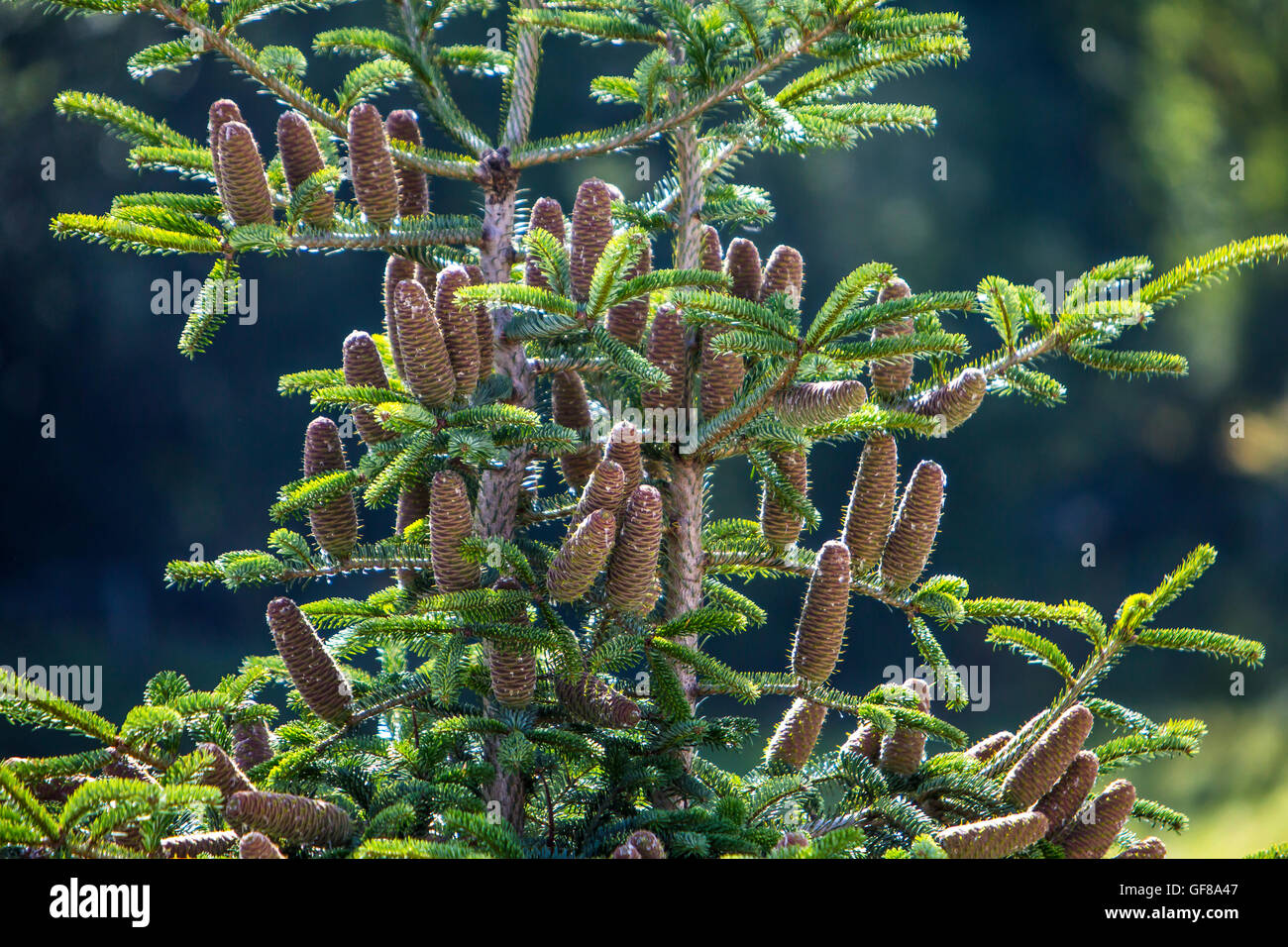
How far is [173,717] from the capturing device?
0.73 metres

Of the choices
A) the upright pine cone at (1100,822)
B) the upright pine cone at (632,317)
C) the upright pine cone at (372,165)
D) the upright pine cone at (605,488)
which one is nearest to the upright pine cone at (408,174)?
the upright pine cone at (372,165)

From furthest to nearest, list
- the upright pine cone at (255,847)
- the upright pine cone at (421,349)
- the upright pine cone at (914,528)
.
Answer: the upright pine cone at (914,528)
the upright pine cone at (421,349)
the upright pine cone at (255,847)

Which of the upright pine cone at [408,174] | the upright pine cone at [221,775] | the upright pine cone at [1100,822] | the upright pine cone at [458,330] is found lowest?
the upright pine cone at [1100,822]

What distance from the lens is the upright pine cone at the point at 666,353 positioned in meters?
0.84

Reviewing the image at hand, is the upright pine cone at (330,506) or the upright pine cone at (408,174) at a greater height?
the upright pine cone at (408,174)

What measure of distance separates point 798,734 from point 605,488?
283 mm

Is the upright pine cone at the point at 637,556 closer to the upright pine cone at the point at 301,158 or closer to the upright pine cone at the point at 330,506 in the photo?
the upright pine cone at the point at 330,506

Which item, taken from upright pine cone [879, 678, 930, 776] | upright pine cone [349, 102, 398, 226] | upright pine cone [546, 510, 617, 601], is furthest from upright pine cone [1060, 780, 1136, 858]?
upright pine cone [349, 102, 398, 226]

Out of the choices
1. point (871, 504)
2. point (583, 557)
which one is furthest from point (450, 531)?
point (871, 504)

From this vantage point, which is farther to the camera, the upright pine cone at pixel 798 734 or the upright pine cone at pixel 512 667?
the upright pine cone at pixel 798 734

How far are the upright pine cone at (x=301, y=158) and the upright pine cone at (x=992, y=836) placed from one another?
592 mm

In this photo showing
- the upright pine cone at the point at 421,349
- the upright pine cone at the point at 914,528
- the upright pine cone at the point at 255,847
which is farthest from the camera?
the upright pine cone at the point at 914,528

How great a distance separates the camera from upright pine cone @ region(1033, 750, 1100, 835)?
77 cm

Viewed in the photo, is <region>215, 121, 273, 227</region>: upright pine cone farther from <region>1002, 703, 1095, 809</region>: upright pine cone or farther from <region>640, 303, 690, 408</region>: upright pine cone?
<region>1002, 703, 1095, 809</region>: upright pine cone
